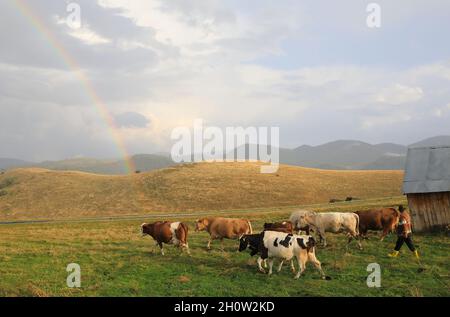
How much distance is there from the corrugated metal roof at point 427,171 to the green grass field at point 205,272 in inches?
138

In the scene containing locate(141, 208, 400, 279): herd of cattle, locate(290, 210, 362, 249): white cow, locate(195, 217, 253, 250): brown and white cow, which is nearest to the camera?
locate(141, 208, 400, 279): herd of cattle

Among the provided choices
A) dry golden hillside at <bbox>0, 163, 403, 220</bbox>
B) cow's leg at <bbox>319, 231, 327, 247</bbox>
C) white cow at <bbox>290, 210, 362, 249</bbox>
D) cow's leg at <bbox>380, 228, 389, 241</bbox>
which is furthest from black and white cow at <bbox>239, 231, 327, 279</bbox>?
dry golden hillside at <bbox>0, 163, 403, 220</bbox>

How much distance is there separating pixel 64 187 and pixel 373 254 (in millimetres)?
76660

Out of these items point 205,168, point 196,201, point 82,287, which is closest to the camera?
point 82,287

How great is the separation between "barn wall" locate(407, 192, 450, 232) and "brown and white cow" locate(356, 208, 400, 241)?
11.9 ft

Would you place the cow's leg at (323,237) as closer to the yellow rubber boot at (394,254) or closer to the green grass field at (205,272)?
the green grass field at (205,272)

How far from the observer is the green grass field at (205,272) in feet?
50.2

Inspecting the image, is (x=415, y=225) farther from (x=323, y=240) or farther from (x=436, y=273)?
(x=436, y=273)

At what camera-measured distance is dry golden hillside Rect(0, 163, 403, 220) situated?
69812 millimetres

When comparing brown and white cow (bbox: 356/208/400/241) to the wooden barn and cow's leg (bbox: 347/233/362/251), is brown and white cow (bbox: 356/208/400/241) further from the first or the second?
the wooden barn

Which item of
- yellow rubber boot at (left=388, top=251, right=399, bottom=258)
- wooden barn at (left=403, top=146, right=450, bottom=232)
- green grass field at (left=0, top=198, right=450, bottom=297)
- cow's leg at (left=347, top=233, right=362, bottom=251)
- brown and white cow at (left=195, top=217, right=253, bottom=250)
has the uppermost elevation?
wooden barn at (left=403, top=146, right=450, bottom=232)

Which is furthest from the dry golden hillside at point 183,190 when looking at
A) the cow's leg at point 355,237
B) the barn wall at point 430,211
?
the cow's leg at point 355,237

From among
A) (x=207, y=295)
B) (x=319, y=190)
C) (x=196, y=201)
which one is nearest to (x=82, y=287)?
(x=207, y=295)
